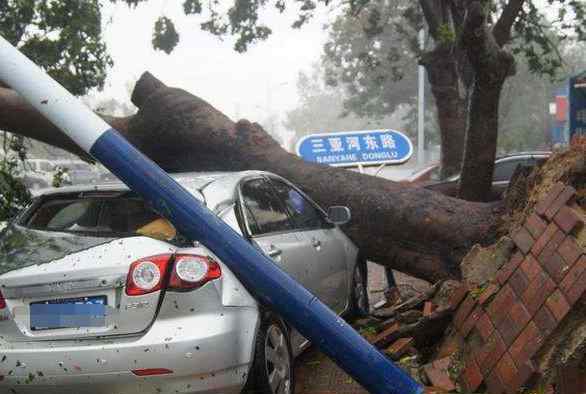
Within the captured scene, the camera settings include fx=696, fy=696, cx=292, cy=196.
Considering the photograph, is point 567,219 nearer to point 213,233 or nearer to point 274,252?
point 274,252

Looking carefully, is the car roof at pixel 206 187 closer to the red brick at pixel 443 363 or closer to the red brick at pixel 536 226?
the red brick at pixel 443 363

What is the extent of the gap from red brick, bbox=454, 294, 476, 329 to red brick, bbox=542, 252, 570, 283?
0.74 meters

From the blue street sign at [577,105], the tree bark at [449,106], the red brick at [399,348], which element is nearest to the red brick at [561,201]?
the red brick at [399,348]

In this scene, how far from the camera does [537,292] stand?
3.90m

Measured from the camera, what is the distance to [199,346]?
3.41m

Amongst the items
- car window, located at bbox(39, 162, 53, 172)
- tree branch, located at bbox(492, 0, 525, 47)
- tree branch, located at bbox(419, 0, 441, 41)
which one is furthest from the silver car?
car window, located at bbox(39, 162, 53, 172)

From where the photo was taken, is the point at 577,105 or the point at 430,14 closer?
the point at 430,14

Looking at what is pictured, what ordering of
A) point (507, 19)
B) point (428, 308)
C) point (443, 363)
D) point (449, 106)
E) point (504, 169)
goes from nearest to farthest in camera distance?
point (443, 363), point (428, 308), point (507, 19), point (449, 106), point (504, 169)

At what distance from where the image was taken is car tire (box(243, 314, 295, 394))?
376 centimetres

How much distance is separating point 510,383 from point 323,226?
257 cm

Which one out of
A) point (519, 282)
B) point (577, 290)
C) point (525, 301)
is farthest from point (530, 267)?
point (577, 290)

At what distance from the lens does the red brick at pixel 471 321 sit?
14.6ft

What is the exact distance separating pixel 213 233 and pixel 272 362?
1.14m

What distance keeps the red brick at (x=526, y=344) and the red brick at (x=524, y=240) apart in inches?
31.2
